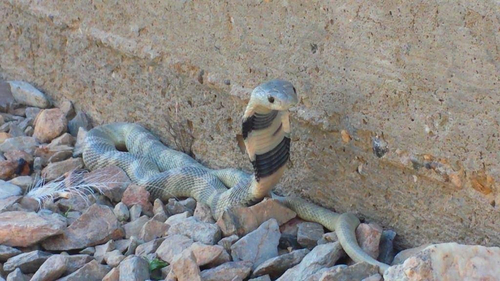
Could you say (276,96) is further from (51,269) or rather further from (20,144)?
(20,144)

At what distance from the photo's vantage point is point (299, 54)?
4.47 meters

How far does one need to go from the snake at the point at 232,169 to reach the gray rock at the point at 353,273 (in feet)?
0.21

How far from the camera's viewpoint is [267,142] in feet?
14.5

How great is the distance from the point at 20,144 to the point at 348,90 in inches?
101

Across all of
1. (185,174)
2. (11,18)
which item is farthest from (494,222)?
(11,18)

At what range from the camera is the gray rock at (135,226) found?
4555 millimetres

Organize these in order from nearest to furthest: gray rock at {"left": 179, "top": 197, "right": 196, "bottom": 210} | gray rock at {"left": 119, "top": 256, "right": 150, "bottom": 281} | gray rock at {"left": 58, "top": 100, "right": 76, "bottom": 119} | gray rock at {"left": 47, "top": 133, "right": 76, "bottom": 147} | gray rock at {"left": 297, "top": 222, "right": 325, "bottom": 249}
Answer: gray rock at {"left": 119, "top": 256, "right": 150, "bottom": 281}, gray rock at {"left": 297, "top": 222, "right": 325, "bottom": 249}, gray rock at {"left": 179, "top": 197, "right": 196, "bottom": 210}, gray rock at {"left": 47, "top": 133, "right": 76, "bottom": 147}, gray rock at {"left": 58, "top": 100, "right": 76, "bottom": 119}

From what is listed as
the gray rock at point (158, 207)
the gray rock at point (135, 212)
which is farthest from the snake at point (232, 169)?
the gray rock at point (135, 212)

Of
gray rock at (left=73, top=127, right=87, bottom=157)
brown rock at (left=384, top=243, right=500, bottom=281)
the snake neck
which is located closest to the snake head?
the snake neck

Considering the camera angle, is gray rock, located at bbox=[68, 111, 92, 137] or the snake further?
gray rock, located at bbox=[68, 111, 92, 137]

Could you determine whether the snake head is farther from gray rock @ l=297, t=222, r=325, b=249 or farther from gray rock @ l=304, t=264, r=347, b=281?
gray rock @ l=304, t=264, r=347, b=281

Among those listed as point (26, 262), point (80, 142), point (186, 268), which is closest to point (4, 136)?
point (80, 142)

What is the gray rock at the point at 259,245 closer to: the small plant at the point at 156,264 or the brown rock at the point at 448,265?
the small plant at the point at 156,264

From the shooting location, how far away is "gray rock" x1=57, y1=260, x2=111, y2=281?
4.00m
